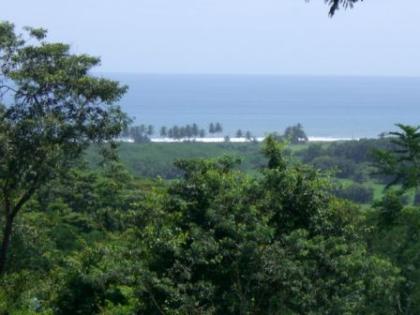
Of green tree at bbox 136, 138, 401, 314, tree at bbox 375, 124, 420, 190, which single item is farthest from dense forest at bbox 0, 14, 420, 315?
tree at bbox 375, 124, 420, 190

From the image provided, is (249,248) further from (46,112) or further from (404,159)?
(404,159)

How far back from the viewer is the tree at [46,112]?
583 inches

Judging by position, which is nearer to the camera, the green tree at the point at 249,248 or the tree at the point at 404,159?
the green tree at the point at 249,248

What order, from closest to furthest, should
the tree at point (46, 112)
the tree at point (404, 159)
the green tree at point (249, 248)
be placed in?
the green tree at point (249, 248) < the tree at point (46, 112) < the tree at point (404, 159)

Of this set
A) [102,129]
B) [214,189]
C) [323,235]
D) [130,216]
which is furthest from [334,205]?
[102,129]

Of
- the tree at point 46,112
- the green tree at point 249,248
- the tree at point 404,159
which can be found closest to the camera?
the green tree at point 249,248

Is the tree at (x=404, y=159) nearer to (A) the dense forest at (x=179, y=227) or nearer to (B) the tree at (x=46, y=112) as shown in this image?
(A) the dense forest at (x=179, y=227)

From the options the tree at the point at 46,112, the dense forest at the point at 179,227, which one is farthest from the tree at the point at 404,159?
the tree at the point at 46,112

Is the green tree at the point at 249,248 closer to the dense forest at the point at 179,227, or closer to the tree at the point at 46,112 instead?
the dense forest at the point at 179,227

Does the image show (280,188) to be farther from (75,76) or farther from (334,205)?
(75,76)

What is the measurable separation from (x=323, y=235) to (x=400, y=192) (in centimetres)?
992

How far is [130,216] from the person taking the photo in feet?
37.5

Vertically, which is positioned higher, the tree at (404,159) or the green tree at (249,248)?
the tree at (404,159)

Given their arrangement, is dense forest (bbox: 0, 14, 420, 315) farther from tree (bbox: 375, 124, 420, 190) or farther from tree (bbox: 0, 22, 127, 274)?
tree (bbox: 375, 124, 420, 190)
